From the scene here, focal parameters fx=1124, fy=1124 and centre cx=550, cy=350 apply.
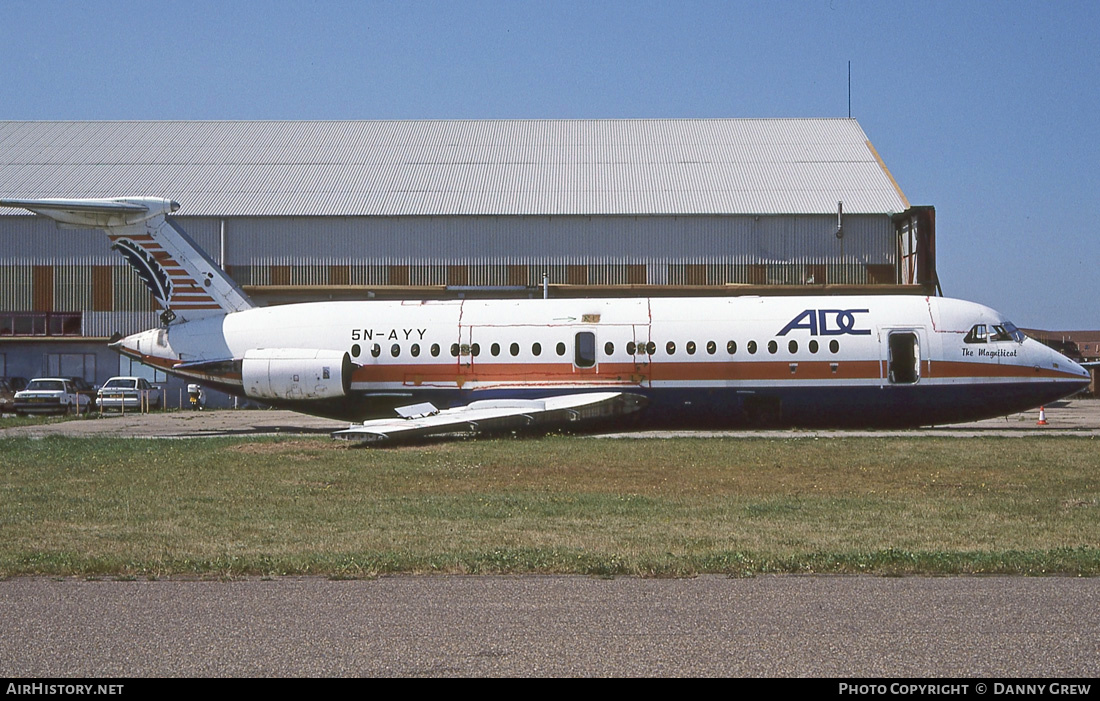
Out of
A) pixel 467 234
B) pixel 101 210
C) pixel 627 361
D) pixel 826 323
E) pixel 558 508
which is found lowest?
pixel 558 508

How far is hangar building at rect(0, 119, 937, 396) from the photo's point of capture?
163ft

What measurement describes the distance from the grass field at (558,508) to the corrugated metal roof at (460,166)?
28.6m

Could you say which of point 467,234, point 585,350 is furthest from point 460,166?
point 585,350

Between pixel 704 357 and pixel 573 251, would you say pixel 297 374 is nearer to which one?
pixel 704 357

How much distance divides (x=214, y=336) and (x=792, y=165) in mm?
33906

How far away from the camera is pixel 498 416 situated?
25.5 meters

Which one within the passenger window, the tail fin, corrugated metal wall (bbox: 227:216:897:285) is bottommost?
the passenger window

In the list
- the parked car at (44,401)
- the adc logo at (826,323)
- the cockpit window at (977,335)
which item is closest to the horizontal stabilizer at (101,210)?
the adc logo at (826,323)

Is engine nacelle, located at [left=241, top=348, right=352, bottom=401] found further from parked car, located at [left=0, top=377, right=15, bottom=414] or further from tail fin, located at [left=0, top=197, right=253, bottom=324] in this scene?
parked car, located at [left=0, top=377, right=15, bottom=414]

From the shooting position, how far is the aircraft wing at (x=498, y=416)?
965 inches

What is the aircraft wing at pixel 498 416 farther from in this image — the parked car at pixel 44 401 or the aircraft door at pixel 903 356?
the parked car at pixel 44 401

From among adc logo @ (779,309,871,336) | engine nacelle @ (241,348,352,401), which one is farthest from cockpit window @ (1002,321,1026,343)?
engine nacelle @ (241,348,352,401)

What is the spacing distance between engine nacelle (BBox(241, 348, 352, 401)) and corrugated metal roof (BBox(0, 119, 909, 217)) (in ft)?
77.7

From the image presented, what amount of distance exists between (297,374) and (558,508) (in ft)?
48.2
